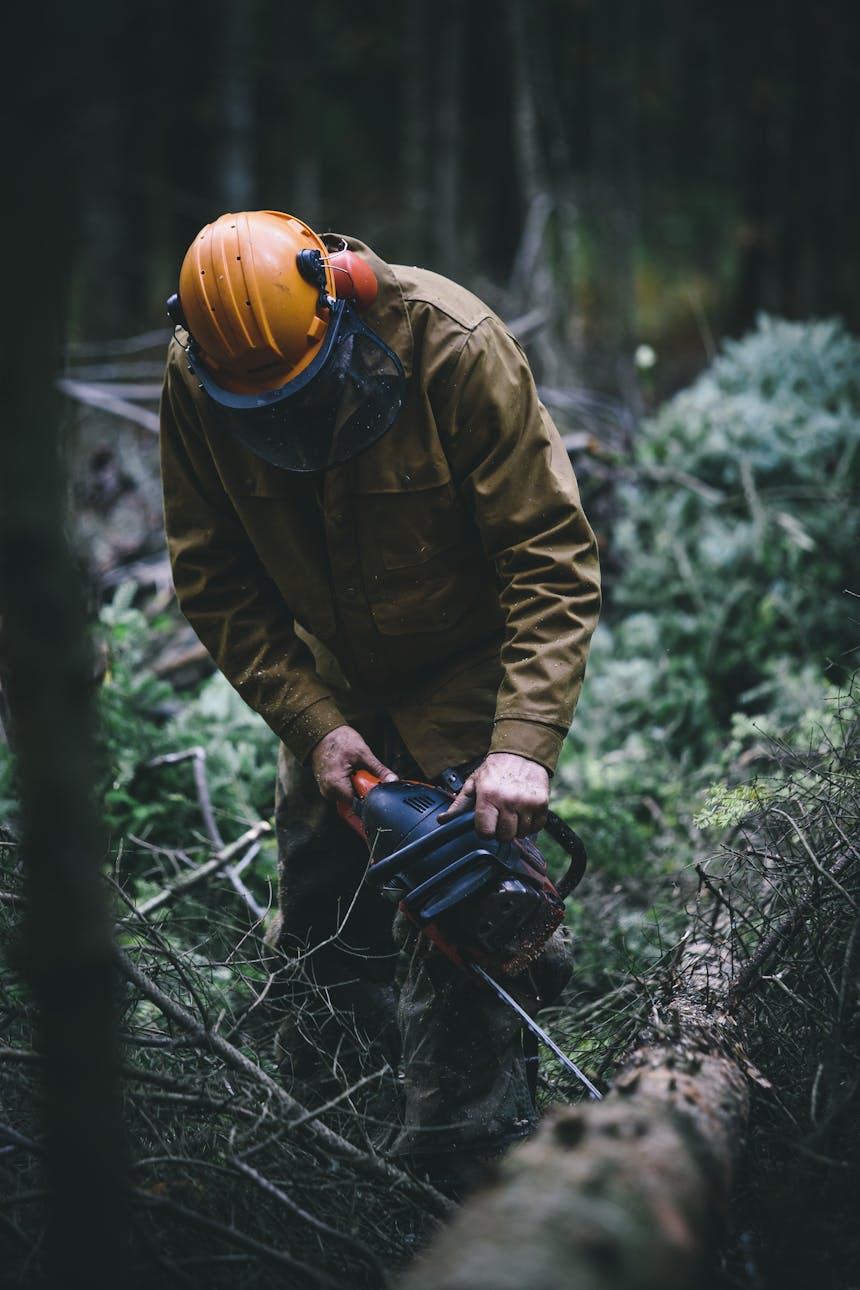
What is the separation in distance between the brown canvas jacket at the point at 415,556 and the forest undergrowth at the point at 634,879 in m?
0.63

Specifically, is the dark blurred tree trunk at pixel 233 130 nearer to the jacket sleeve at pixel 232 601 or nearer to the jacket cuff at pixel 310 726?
the jacket sleeve at pixel 232 601

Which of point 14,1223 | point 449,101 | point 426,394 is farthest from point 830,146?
point 14,1223

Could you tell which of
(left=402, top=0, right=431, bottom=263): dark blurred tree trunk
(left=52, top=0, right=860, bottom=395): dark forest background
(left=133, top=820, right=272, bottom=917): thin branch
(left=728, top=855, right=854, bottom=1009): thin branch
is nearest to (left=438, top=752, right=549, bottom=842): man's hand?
(left=728, top=855, right=854, bottom=1009): thin branch

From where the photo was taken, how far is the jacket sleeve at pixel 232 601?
8.65ft

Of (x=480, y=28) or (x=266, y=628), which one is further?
(x=480, y=28)

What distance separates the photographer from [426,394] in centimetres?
238

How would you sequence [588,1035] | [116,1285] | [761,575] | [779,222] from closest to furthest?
[116,1285] < [588,1035] < [761,575] < [779,222]

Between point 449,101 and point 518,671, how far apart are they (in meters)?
10.6

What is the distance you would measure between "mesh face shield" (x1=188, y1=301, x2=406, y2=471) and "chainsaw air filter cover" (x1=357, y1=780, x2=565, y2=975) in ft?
2.84

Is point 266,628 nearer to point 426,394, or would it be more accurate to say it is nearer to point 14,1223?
point 426,394

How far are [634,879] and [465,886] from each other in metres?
1.67

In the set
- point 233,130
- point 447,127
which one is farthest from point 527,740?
point 447,127

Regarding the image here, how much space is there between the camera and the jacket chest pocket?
254 centimetres

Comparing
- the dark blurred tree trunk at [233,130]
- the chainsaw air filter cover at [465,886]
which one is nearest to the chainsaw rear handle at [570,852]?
the chainsaw air filter cover at [465,886]
